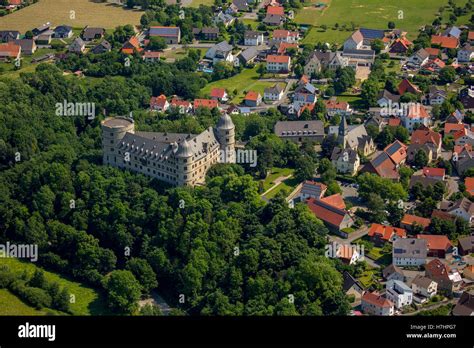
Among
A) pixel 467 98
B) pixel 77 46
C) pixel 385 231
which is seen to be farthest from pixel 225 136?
pixel 77 46

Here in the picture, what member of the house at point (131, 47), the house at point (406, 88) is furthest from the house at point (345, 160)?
the house at point (131, 47)

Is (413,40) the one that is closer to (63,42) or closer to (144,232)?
(63,42)

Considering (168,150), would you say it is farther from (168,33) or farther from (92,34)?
(92,34)

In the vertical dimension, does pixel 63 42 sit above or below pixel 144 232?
above

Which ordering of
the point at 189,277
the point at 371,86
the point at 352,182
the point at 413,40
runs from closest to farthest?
1. the point at 189,277
2. the point at 352,182
3. the point at 371,86
4. the point at 413,40

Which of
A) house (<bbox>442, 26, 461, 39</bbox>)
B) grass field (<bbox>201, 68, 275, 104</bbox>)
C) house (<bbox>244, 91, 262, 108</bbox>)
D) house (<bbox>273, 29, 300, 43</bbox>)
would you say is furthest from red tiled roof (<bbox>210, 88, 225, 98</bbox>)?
house (<bbox>442, 26, 461, 39</bbox>)

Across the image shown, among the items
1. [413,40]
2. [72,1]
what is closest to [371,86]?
[413,40]

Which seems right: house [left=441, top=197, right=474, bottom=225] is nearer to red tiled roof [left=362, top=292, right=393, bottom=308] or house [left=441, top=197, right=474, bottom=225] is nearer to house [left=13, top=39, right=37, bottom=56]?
red tiled roof [left=362, top=292, right=393, bottom=308]
